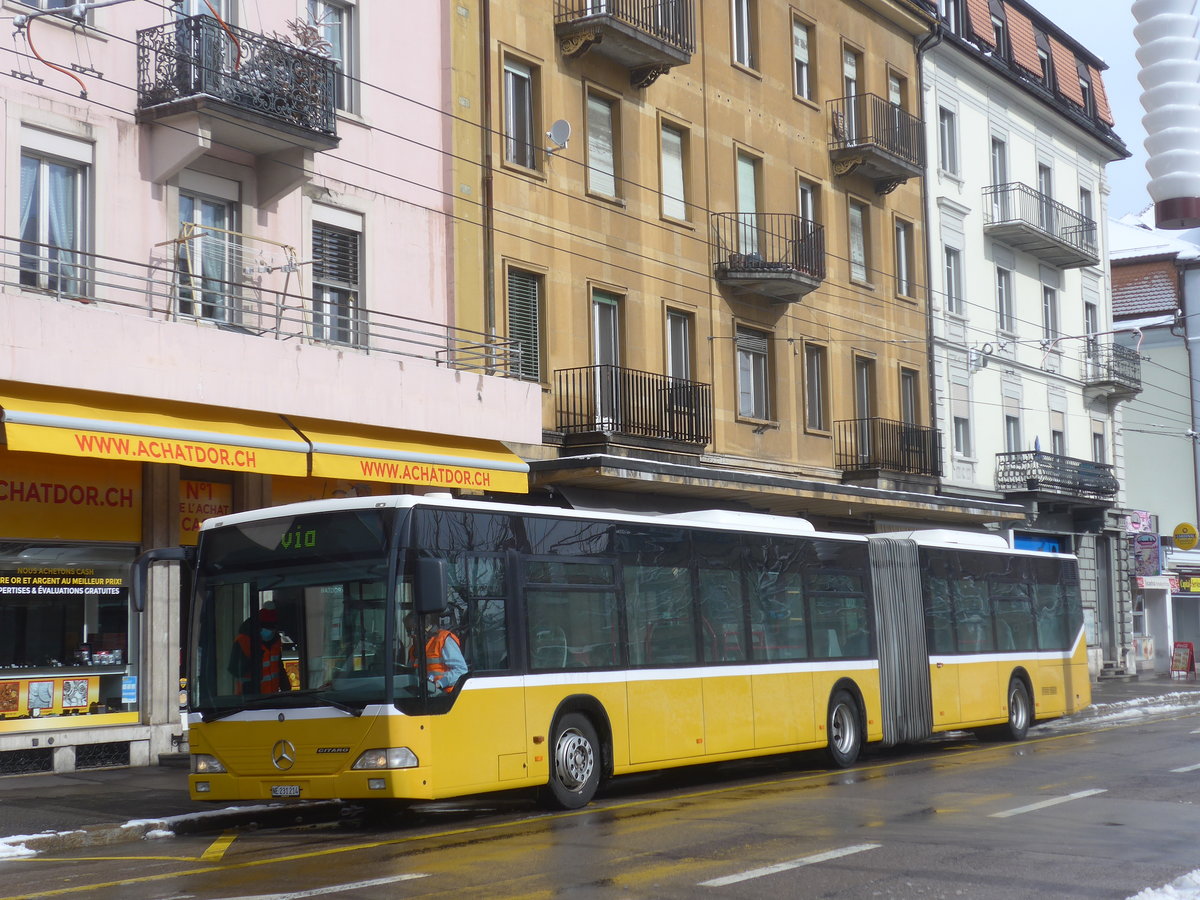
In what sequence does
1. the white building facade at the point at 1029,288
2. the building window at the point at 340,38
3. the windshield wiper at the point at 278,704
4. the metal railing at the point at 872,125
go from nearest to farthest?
the windshield wiper at the point at 278,704 → the building window at the point at 340,38 → the metal railing at the point at 872,125 → the white building facade at the point at 1029,288

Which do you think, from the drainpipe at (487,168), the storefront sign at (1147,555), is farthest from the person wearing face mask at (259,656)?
the storefront sign at (1147,555)

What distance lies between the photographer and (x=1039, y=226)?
4178 cm

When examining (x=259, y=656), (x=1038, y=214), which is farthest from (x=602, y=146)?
(x=1038, y=214)

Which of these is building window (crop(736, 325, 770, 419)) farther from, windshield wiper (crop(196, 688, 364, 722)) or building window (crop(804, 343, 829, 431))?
windshield wiper (crop(196, 688, 364, 722))

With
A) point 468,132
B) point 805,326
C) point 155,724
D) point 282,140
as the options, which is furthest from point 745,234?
point 155,724

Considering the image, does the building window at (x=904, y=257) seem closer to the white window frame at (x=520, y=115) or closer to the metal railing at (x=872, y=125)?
the metal railing at (x=872, y=125)

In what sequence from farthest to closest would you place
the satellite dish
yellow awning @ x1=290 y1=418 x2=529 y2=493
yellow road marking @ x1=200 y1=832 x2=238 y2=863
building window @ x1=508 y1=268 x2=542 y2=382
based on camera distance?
the satellite dish
building window @ x1=508 y1=268 x2=542 y2=382
yellow awning @ x1=290 y1=418 x2=529 y2=493
yellow road marking @ x1=200 y1=832 x2=238 y2=863

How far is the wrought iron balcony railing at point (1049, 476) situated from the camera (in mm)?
39709

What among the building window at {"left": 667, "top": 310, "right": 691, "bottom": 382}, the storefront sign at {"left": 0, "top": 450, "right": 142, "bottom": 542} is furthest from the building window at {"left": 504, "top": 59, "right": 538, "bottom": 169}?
the storefront sign at {"left": 0, "top": 450, "right": 142, "bottom": 542}

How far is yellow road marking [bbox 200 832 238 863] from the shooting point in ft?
37.5

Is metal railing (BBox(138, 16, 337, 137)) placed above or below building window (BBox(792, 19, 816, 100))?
below

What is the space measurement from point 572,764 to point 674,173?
16453 mm

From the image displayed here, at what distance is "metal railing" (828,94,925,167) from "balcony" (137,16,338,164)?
1658cm

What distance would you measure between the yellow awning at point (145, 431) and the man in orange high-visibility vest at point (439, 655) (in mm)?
5028
